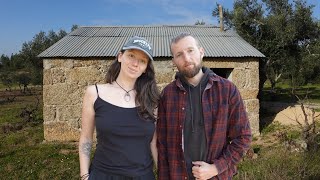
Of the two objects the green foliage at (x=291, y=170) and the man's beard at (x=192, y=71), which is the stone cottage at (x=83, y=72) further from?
the man's beard at (x=192, y=71)

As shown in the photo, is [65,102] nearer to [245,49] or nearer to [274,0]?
[245,49]

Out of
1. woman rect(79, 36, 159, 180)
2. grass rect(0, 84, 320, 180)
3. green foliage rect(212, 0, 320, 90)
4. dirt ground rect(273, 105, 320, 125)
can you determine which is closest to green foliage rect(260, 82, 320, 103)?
green foliage rect(212, 0, 320, 90)

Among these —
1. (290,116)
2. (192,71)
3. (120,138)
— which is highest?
(192,71)

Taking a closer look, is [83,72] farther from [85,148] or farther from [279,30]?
[279,30]

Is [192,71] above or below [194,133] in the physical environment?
above

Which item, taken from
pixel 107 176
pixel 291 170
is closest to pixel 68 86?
pixel 291 170

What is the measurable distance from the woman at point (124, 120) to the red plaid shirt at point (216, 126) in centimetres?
14

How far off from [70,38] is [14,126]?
358 centimetres

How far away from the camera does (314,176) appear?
179 inches

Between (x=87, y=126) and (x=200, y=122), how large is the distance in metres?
0.78

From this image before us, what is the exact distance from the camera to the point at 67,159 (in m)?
7.21

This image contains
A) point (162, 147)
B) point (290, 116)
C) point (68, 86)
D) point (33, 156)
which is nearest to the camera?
point (162, 147)

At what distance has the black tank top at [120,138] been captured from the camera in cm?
212

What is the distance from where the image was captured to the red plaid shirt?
217 cm
